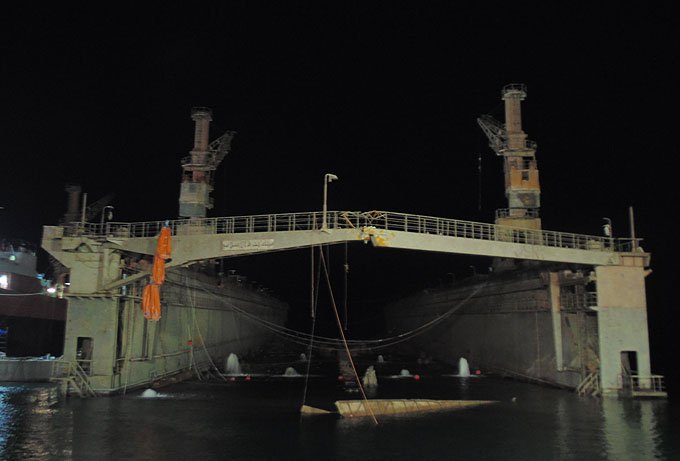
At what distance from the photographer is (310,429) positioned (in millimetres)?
20266

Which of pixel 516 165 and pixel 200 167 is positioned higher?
pixel 200 167

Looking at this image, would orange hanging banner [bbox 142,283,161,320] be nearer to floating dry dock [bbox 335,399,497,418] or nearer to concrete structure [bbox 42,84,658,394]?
concrete structure [bbox 42,84,658,394]

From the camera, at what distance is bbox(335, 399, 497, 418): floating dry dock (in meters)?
23.2

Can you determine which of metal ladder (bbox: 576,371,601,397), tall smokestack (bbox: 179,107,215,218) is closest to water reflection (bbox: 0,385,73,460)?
tall smokestack (bbox: 179,107,215,218)

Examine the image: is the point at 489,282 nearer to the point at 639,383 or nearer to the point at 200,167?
the point at 639,383

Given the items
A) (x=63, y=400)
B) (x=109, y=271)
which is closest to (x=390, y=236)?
(x=109, y=271)

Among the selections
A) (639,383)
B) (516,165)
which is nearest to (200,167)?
(516,165)

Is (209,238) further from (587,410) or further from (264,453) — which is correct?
(587,410)

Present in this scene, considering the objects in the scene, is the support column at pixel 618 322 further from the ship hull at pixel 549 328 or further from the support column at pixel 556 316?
the support column at pixel 556 316

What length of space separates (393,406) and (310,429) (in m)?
5.27

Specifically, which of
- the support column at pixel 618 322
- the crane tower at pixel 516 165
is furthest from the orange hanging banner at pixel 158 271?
the crane tower at pixel 516 165

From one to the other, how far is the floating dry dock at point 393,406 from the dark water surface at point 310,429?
2.48 feet

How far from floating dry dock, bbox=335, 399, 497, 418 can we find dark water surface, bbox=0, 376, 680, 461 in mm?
756

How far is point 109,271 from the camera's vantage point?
27984mm
